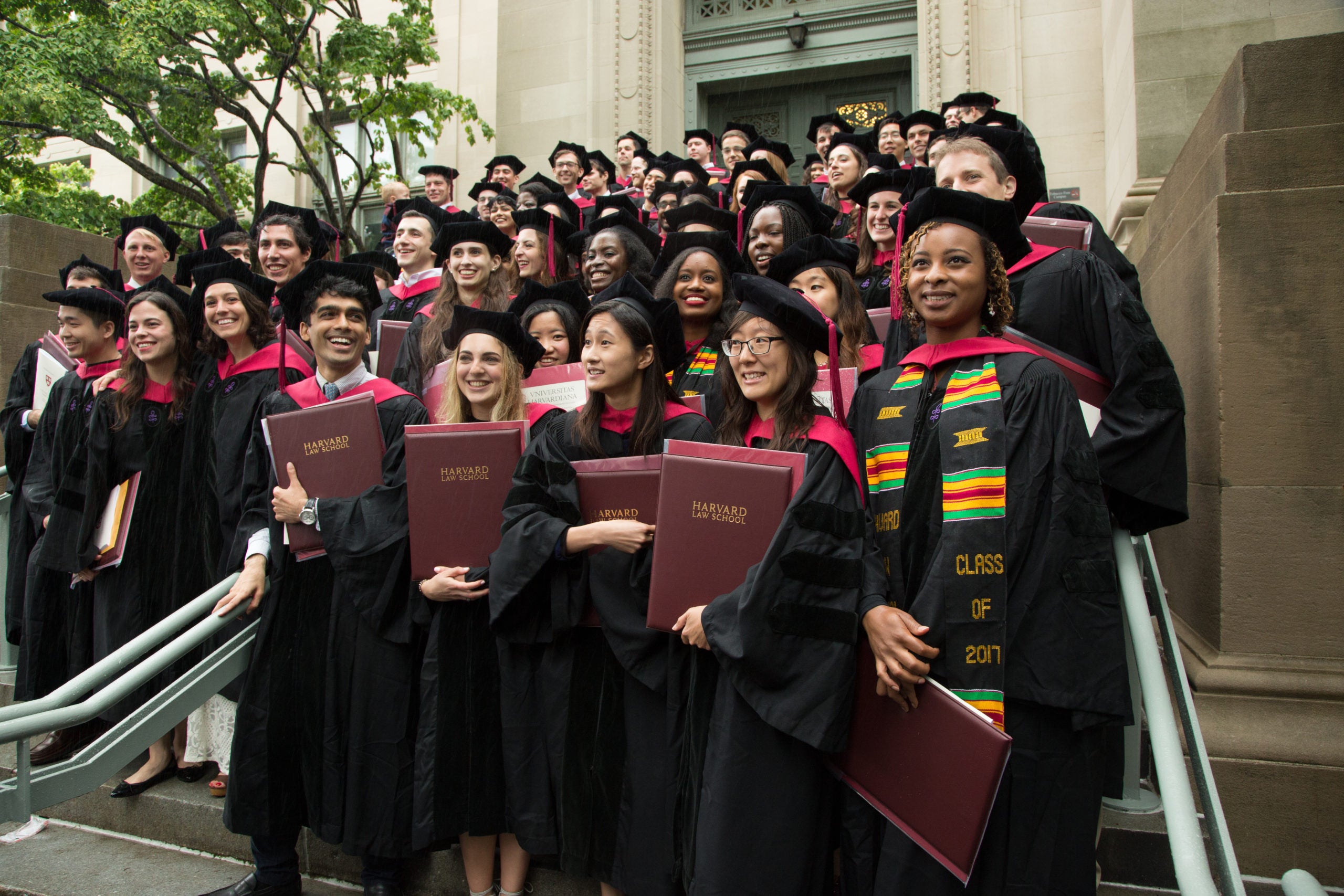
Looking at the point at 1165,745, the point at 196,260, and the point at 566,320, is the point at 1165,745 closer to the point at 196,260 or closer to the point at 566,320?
the point at 566,320

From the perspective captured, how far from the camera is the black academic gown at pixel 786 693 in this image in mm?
2527

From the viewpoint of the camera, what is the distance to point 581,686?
129 inches

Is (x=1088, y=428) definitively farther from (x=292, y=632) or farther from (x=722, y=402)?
(x=292, y=632)

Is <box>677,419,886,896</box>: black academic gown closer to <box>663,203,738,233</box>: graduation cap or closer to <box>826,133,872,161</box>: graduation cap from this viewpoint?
<box>663,203,738,233</box>: graduation cap

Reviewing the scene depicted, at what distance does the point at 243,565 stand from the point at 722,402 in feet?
7.43

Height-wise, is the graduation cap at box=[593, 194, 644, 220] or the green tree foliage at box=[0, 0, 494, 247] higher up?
the green tree foliage at box=[0, 0, 494, 247]

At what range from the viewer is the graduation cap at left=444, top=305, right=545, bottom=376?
3.76m

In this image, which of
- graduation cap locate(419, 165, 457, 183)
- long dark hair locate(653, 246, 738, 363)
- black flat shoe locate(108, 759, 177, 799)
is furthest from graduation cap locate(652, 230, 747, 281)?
graduation cap locate(419, 165, 457, 183)

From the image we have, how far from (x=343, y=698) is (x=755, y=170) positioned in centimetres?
497

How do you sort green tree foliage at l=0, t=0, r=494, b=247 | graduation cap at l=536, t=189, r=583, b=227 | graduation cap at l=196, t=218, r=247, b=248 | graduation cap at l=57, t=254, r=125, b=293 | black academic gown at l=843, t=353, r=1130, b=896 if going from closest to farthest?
black academic gown at l=843, t=353, r=1130, b=896
graduation cap at l=57, t=254, r=125, b=293
graduation cap at l=536, t=189, r=583, b=227
graduation cap at l=196, t=218, r=247, b=248
green tree foliage at l=0, t=0, r=494, b=247

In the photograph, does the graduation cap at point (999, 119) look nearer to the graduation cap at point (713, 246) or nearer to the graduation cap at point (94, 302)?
the graduation cap at point (713, 246)

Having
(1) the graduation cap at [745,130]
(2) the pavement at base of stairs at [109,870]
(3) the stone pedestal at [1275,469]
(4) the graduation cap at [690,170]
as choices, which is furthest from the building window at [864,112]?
(2) the pavement at base of stairs at [109,870]

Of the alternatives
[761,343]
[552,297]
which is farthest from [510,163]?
[761,343]

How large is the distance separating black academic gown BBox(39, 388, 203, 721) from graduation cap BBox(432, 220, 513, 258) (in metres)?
1.80
